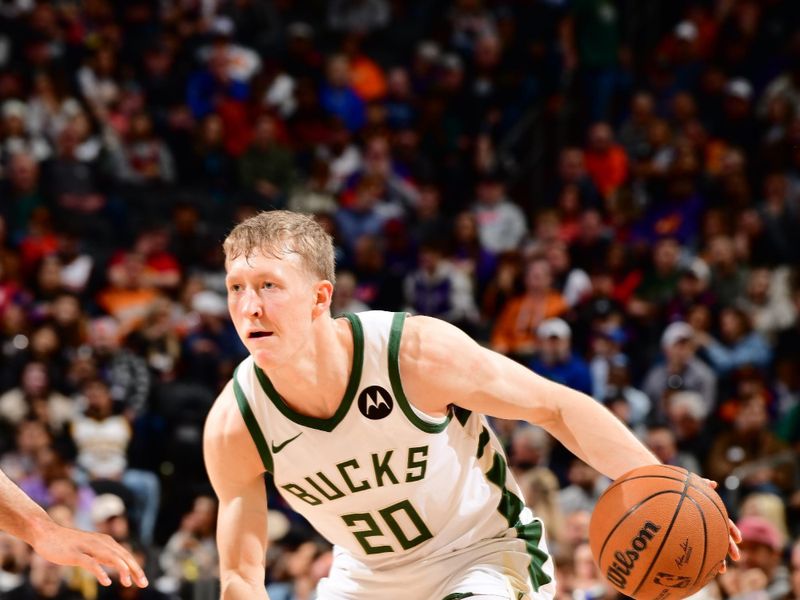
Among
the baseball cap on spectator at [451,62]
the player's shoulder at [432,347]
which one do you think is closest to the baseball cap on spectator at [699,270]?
the baseball cap on spectator at [451,62]

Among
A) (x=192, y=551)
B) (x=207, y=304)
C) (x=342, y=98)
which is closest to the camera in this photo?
(x=192, y=551)

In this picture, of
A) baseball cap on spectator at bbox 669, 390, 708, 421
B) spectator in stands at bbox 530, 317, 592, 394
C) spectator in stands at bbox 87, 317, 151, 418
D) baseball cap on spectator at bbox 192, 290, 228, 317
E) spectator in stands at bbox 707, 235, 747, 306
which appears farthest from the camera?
spectator in stands at bbox 707, 235, 747, 306

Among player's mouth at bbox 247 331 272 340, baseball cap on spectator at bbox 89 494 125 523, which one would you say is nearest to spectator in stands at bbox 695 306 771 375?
baseball cap on spectator at bbox 89 494 125 523

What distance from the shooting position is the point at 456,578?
4.57 m

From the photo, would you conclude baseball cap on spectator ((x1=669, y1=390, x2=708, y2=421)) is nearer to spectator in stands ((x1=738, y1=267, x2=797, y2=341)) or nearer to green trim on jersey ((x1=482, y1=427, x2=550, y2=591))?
spectator in stands ((x1=738, y1=267, x2=797, y2=341))

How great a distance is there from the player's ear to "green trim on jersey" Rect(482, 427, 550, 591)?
0.79 metres

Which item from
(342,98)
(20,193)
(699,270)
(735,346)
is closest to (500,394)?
(735,346)

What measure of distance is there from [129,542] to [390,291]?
3.79 metres

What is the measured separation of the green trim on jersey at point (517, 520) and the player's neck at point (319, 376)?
62 centimetres

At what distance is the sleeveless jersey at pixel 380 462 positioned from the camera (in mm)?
4426

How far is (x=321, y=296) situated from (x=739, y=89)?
1006 centimetres

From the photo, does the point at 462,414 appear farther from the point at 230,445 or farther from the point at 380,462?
the point at 230,445

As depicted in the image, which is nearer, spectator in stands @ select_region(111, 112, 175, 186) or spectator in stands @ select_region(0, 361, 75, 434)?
Answer: spectator in stands @ select_region(0, 361, 75, 434)

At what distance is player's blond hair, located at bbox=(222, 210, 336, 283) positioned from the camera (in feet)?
14.0
